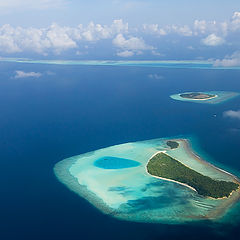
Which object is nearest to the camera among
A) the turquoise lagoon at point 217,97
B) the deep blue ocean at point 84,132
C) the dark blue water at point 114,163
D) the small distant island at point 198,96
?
the deep blue ocean at point 84,132

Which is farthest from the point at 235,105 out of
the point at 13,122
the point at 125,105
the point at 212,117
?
the point at 13,122

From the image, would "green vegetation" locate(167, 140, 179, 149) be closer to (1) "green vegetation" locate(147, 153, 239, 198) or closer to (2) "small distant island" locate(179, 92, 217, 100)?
(1) "green vegetation" locate(147, 153, 239, 198)

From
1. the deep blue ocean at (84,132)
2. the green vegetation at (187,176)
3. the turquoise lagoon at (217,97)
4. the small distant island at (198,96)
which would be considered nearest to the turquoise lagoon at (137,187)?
the green vegetation at (187,176)

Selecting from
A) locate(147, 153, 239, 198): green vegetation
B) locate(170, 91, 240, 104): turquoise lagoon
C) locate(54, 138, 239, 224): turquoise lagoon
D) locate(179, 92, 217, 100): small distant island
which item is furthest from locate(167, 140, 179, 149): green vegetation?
locate(179, 92, 217, 100): small distant island

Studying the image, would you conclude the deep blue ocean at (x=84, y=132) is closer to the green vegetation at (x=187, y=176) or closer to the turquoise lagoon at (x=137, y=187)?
the turquoise lagoon at (x=137, y=187)

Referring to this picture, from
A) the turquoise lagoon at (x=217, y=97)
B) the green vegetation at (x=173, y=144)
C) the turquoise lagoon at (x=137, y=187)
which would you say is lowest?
the turquoise lagoon at (x=137, y=187)

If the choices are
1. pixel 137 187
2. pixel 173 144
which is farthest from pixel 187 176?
pixel 173 144

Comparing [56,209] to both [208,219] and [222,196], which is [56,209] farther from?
[222,196]
